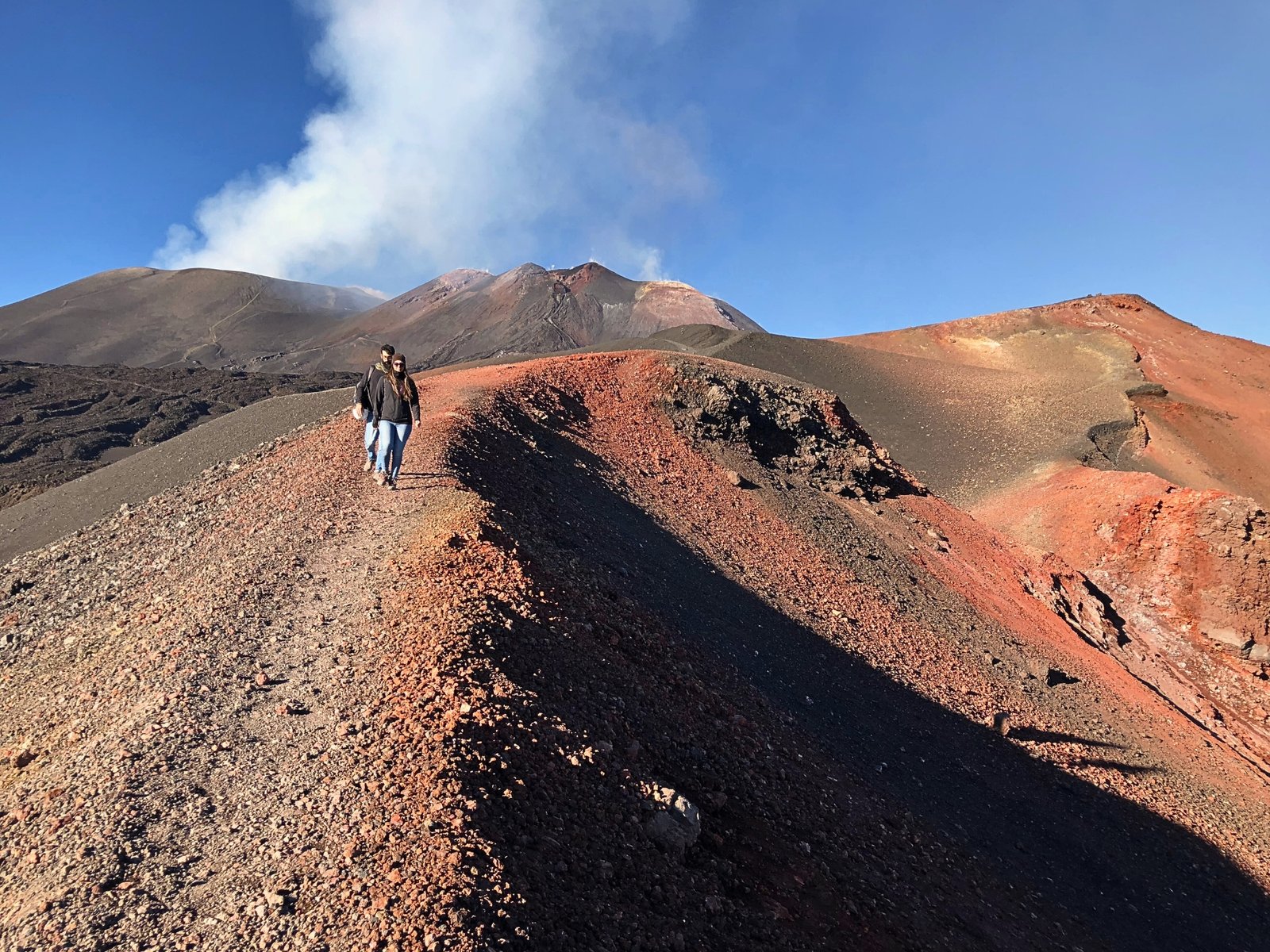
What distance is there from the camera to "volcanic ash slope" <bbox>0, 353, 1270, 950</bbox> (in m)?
3.04

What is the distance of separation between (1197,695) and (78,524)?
22.3 m

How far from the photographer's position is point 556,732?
4.09 m

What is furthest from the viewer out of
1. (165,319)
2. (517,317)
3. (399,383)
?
(165,319)

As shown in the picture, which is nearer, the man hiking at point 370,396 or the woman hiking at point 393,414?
the woman hiking at point 393,414

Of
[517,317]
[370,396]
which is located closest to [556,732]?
[370,396]

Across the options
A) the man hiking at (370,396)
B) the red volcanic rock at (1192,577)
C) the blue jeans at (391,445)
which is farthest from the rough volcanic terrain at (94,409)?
the red volcanic rock at (1192,577)

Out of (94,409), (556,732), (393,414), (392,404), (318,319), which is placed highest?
(318,319)

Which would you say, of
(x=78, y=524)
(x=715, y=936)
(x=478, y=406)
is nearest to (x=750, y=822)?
(x=715, y=936)

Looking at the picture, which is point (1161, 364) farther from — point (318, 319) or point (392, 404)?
point (318, 319)

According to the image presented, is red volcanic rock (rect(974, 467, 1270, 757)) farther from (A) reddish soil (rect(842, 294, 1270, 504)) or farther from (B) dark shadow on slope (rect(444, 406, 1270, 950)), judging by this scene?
(B) dark shadow on slope (rect(444, 406, 1270, 950))

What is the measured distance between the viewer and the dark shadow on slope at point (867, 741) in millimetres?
5258

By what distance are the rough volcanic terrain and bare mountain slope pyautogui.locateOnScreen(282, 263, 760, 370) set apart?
23.2 metres

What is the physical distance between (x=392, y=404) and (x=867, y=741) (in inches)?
251

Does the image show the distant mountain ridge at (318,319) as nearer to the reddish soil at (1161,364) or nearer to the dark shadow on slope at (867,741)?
the reddish soil at (1161,364)
